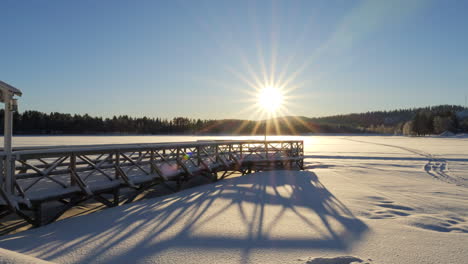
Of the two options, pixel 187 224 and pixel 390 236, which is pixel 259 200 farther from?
pixel 390 236

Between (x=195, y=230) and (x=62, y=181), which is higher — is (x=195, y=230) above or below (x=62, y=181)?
below

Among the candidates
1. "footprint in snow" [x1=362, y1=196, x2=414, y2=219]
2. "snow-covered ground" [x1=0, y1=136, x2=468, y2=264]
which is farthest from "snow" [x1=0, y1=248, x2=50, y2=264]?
"footprint in snow" [x1=362, y1=196, x2=414, y2=219]

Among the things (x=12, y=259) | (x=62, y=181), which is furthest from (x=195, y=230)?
(x=62, y=181)

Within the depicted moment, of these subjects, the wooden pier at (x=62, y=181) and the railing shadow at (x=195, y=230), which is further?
the wooden pier at (x=62, y=181)

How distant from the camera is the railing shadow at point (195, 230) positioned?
15.6 feet

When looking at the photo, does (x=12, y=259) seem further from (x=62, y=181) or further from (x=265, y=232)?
(x=62, y=181)

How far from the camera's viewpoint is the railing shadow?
477 centimetres

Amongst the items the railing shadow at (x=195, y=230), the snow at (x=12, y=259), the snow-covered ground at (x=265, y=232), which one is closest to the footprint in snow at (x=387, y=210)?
the snow-covered ground at (x=265, y=232)

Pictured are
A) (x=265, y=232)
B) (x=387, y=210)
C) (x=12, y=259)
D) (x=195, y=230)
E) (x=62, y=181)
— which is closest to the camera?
(x=12, y=259)

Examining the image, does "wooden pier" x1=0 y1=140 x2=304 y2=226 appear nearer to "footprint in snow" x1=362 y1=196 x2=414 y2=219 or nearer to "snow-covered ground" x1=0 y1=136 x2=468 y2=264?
"snow-covered ground" x1=0 y1=136 x2=468 y2=264

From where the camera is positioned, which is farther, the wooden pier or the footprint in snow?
the footprint in snow

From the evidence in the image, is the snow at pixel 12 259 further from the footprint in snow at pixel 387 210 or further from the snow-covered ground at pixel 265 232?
the footprint in snow at pixel 387 210

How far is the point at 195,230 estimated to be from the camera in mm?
5789

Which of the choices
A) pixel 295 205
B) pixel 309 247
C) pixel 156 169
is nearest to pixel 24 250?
pixel 309 247
